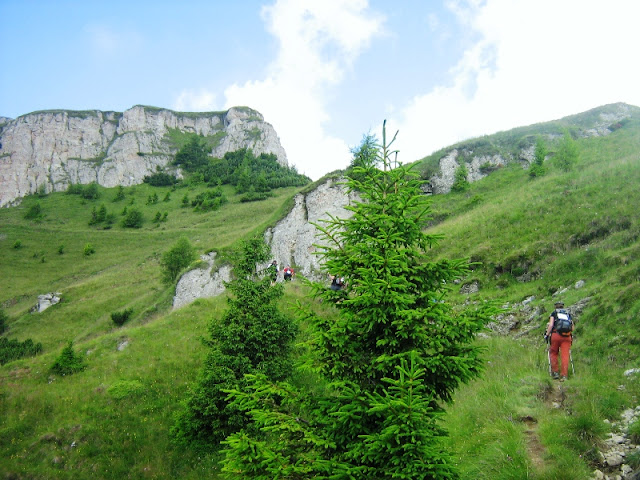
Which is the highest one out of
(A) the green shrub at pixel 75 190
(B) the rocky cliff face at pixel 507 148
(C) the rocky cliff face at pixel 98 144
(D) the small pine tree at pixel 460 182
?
(C) the rocky cliff face at pixel 98 144

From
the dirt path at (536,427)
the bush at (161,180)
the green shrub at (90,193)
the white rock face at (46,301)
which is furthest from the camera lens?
the bush at (161,180)

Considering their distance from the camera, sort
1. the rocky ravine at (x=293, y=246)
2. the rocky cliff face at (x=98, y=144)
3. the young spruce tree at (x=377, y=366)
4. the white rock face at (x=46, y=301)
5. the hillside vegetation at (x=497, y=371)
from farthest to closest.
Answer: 1. the rocky cliff face at (x=98, y=144)
2. the white rock face at (x=46, y=301)
3. the rocky ravine at (x=293, y=246)
4. the hillside vegetation at (x=497, y=371)
5. the young spruce tree at (x=377, y=366)

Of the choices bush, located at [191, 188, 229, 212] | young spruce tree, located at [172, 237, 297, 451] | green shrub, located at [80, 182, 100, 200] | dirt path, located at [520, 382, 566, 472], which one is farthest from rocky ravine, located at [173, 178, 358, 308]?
green shrub, located at [80, 182, 100, 200]

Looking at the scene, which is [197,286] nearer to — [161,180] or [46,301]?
[46,301]

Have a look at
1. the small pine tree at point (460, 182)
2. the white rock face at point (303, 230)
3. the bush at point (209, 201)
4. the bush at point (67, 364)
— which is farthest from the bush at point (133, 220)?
the bush at point (67, 364)

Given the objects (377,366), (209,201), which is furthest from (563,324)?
(209,201)

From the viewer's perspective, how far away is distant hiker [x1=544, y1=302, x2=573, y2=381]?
945 cm

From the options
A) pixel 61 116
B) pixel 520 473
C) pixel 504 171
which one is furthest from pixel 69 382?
pixel 61 116

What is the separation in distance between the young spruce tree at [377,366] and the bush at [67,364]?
15.0 meters

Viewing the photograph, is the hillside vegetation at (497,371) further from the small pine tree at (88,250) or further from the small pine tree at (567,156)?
the small pine tree at (88,250)

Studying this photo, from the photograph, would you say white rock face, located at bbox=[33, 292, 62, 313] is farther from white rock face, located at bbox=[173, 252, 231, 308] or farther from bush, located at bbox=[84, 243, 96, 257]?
white rock face, located at bbox=[173, 252, 231, 308]

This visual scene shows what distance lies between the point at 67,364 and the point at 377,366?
1745 cm

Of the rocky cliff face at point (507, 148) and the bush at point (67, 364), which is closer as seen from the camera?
the bush at point (67, 364)

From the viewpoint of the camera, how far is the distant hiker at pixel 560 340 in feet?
31.0
